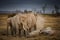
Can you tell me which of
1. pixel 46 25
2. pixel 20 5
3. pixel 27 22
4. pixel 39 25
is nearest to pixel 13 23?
pixel 27 22

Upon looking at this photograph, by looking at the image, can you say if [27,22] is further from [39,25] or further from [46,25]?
[46,25]

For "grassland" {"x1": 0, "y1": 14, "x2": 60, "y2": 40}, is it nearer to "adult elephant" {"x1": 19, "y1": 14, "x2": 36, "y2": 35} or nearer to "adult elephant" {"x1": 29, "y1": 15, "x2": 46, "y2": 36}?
"adult elephant" {"x1": 29, "y1": 15, "x2": 46, "y2": 36}

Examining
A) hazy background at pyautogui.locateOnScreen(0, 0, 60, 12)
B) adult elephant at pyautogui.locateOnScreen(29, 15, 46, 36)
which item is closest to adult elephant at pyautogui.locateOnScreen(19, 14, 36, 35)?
adult elephant at pyautogui.locateOnScreen(29, 15, 46, 36)

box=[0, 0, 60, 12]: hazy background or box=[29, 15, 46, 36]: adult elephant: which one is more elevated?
box=[0, 0, 60, 12]: hazy background

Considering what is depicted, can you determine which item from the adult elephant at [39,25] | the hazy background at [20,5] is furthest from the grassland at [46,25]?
the hazy background at [20,5]

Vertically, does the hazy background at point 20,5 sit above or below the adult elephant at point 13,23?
above

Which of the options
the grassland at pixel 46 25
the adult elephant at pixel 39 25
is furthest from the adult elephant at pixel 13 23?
the adult elephant at pixel 39 25

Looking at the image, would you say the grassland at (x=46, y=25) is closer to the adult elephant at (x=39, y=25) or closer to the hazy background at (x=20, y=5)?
the adult elephant at (x=39, y=25)

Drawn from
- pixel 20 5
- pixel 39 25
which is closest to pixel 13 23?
pixel 20 5

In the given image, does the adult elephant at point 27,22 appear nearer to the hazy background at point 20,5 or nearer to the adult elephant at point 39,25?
the adult elephant at point 39,25

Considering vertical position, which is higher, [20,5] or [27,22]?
[20,5]

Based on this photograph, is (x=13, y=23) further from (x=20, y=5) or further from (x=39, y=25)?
(x=39, y=25)

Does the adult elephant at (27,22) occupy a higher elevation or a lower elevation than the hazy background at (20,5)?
lower

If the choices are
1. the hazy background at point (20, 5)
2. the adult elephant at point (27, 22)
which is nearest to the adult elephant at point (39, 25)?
the adult elephant at point (27, 22)
